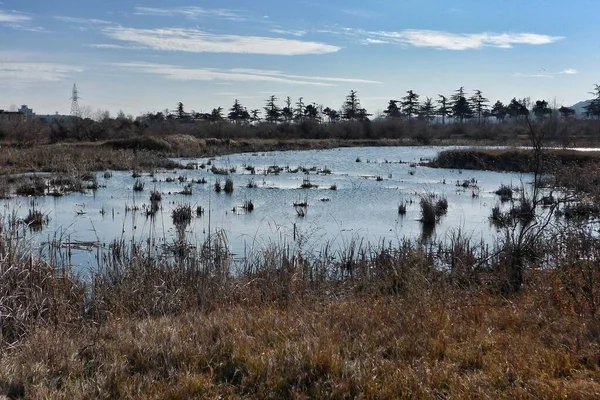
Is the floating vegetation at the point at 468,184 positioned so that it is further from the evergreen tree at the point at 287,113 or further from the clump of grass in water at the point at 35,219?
the evergreen tree at the point at 287,113

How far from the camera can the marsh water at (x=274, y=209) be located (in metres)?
14.8

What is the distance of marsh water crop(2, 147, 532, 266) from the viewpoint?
14.8m

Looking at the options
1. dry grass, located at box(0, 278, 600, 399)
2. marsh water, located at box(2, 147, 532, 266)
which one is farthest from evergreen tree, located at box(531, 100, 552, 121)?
dry grass, located at box(0, 278, 600, 399)

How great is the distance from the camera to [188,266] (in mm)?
9305

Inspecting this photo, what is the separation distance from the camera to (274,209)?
2017cm

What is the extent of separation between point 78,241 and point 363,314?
984 cm

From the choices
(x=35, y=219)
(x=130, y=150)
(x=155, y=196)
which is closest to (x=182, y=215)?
(x=35, y=219)

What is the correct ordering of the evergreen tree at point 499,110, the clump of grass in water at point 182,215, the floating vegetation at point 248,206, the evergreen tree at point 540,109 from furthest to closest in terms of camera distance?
the evergreen tree at point 499,110, the floating vegetation at point 248,206, the clump of grass in water at point 182,215, the evergreen tree at point 540,109

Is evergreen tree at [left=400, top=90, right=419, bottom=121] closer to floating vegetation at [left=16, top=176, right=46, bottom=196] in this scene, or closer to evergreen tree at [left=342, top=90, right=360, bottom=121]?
evergreen tree at [left=342, top=90, right=360, bottom=121]

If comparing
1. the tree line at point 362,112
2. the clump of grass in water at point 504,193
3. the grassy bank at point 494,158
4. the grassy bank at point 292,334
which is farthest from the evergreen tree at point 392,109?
the grassy bank at point 292,334

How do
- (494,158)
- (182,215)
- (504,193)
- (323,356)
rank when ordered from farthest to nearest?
(494,158) → (504,193) → (182,215) → (323,356)

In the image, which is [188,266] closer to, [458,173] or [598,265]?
[598,265]

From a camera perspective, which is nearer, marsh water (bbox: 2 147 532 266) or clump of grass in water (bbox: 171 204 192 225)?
marsh water (bbox: 2 147 532 266)

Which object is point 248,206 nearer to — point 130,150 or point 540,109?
point 540,109
